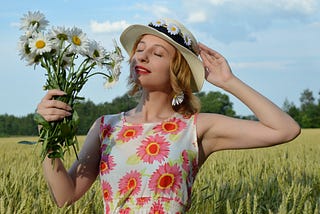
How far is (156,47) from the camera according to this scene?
220cm

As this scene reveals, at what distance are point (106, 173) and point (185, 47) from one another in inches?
23.3

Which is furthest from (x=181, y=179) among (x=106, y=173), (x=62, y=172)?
(x=62, y=172)

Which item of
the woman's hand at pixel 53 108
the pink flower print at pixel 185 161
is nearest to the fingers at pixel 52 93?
the woman's hand at pixel 53 108

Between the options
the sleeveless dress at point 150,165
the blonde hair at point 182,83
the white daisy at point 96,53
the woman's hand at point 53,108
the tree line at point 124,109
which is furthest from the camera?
the tree line at point 124,109

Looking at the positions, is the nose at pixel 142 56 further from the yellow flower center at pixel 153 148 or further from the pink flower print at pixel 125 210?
the pink flower print at pixel 125 210

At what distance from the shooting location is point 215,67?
2.24 m

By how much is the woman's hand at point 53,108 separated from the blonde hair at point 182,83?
41 cm

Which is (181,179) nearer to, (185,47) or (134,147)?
(134,147)

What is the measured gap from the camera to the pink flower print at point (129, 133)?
2.18 m

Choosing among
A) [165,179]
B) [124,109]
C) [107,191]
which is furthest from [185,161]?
[124,109]

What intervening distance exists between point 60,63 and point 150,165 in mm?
513

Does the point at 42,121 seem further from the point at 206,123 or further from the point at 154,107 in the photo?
the point at 206,123

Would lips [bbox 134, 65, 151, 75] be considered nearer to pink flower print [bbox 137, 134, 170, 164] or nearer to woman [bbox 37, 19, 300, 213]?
woman [bbox 37, 19, 300, 213]

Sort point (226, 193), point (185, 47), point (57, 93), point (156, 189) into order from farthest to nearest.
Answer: point (226, 193), point (185, 47), point (156, 189), point (57, 93)
